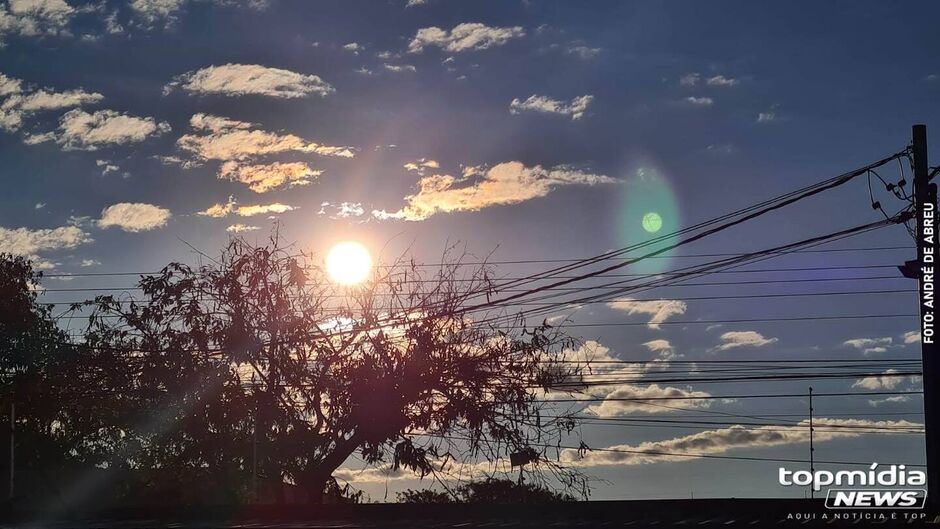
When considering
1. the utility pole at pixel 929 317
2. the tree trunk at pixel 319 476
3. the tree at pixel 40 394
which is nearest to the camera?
the utility pole at pixel 929 317

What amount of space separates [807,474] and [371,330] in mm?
16948

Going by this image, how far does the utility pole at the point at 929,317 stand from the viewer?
17109mm

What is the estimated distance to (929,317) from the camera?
57.8ft

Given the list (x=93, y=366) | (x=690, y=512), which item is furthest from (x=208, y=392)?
(x=690, y=512)

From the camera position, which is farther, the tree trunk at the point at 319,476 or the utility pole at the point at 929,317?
the tree trunk at the point at 319,476

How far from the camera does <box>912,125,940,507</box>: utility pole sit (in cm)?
1711

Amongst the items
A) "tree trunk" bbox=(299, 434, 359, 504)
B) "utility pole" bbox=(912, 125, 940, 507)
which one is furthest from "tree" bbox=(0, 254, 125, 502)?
"utility pole" bbox=(912, 125, 940, 507)

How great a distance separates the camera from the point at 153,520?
22328 mm

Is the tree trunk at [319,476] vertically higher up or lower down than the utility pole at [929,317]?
lower down

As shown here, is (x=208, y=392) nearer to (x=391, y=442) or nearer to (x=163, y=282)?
(x=163, y=282)

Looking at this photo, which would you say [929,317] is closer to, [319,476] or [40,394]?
[319,476]

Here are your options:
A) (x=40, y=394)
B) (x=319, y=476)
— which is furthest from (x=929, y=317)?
(x=40, y=394)

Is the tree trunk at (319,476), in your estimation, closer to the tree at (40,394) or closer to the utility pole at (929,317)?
the tree at (40,394)

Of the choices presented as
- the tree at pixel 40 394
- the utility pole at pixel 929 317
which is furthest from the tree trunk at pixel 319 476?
the utility pole at pixel 929 317
